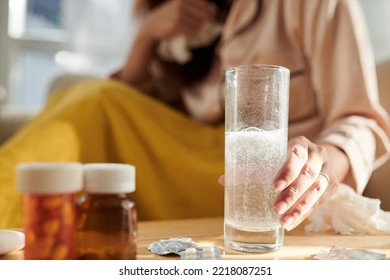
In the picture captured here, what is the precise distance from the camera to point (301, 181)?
1.16 ft

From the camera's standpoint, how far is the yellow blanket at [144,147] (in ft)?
1.89

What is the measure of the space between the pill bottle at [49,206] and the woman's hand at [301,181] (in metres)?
0.16

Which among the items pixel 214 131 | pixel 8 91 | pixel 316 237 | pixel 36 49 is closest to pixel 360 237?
pixel 316 237

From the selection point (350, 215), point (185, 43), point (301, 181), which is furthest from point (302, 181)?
point (185, 43)

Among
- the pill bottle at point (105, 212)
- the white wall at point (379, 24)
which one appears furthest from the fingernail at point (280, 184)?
the white wall at point (379, 24)

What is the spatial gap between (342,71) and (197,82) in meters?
0.33

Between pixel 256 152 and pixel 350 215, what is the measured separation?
0.55 ft

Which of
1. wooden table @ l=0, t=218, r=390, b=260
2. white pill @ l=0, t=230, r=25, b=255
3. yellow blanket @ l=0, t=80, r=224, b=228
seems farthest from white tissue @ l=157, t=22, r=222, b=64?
white pill @ l=0, t=230, r=25, b=255

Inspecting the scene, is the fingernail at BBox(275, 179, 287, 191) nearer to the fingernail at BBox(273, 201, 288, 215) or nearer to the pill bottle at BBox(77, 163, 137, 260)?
the fingernail at BBox(273, 201, 288, 215)

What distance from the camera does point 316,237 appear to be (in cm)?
43

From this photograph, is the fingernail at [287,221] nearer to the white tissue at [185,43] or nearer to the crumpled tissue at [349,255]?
the crumpled tissue at [349,255]

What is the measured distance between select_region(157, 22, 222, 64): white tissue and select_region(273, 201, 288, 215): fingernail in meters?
0.46

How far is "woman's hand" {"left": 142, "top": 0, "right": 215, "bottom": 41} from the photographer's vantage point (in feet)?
2.44
